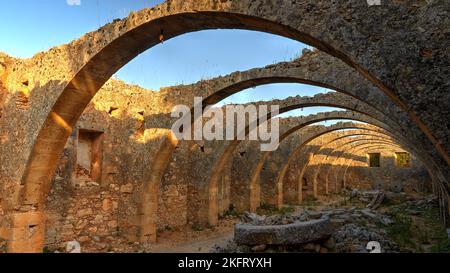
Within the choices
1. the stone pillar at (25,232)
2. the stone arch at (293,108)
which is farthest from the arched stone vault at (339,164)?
the stone pillar at (25,232)

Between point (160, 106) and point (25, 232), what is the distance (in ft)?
15.9

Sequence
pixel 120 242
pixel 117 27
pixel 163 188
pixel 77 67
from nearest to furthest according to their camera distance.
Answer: pixel 117 27 < pixel 77 67 < pixel 120 242 < pixel 163 188

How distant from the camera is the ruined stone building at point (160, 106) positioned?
2.93 metres

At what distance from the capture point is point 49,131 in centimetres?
630

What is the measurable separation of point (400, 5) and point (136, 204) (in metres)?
8.06

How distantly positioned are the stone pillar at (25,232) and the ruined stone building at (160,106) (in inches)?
0.8

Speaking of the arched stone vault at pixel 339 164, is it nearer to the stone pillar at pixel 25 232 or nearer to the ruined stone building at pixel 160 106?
the ruined stone building at pixel 160 106

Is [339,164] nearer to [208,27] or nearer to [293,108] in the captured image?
[293,108]

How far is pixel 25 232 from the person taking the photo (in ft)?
20.6

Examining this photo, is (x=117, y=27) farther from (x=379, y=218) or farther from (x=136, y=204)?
(x=379, y=218)

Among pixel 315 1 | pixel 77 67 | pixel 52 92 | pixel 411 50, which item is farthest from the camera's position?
pixel 52 92

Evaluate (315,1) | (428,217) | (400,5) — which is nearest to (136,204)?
(315,1)

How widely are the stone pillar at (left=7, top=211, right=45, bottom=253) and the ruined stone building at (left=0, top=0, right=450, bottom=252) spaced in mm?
20

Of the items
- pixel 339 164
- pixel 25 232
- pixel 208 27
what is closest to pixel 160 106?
pixel 25 232
